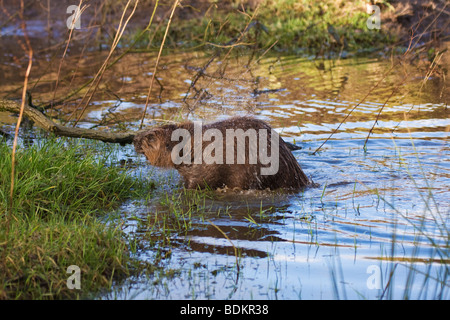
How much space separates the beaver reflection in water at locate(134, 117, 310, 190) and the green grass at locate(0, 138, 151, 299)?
0.41 m

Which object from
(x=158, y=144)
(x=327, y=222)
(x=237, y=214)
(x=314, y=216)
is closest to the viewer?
(x=327, y=222)

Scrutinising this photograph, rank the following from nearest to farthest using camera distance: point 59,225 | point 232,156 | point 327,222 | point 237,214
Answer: point 59,225 → point 327,222 → point 237,214 → point 232,156

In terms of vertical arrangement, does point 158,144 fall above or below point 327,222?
above

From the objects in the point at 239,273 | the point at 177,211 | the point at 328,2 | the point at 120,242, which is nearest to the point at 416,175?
the point at 177,211

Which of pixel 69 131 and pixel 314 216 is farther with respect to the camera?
pixel 69 131

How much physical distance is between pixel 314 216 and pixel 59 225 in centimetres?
187

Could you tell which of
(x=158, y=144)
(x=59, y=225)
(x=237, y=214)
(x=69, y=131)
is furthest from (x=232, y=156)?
(x=59, y=225)

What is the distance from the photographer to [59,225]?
3826 millimetres

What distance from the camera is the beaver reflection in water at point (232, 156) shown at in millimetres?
5027

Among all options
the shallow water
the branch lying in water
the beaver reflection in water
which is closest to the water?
the shallow water

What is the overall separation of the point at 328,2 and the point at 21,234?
1117 cm

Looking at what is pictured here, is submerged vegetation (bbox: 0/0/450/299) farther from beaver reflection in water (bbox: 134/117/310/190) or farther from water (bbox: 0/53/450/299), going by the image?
beaver reflection in water (bbox: 134/117/310/190)

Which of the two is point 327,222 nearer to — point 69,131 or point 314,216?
point 314,216
